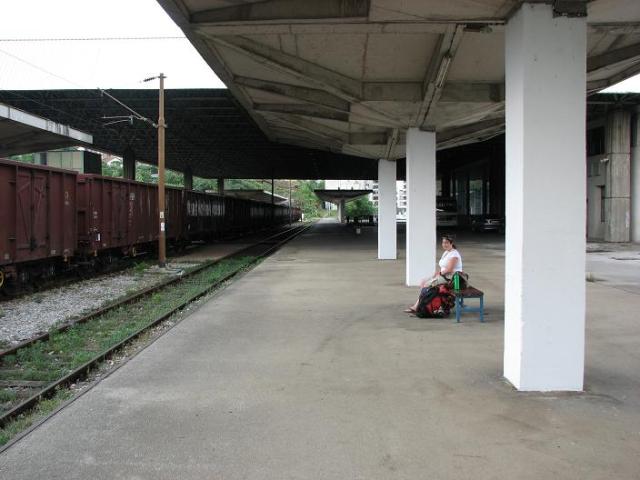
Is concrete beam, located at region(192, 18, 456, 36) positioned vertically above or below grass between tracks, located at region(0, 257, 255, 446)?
above

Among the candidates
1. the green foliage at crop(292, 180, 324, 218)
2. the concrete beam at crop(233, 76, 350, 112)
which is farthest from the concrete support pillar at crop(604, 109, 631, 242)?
the green foliage at crop(292, 180, 324, 218)

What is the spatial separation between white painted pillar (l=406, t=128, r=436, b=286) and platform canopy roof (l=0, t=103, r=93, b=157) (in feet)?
45.2

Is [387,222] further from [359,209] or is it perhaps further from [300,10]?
[359,209]

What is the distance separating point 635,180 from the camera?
3138 cm

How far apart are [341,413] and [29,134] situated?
2217cm

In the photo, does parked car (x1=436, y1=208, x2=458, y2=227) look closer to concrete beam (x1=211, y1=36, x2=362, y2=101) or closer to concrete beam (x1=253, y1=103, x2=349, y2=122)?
concrete beam (x1=253, y1=103, x2=349, y2=122)

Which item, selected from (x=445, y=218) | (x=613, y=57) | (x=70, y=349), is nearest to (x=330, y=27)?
(x=613, y=57)

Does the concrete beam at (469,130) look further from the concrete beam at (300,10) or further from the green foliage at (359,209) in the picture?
the green foliage at (359,209)

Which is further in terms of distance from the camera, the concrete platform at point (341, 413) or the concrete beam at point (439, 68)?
the concrete beam at point (439, 68)

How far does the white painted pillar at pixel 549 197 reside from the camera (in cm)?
532

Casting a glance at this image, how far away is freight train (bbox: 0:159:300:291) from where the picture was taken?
12.4 metres

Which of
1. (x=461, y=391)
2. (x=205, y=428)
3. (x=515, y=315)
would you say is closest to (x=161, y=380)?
(x=205, y=428)

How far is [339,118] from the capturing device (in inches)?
607

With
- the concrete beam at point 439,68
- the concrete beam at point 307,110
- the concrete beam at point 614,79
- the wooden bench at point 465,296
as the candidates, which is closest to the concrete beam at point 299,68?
the concrete beam at point 439,68
